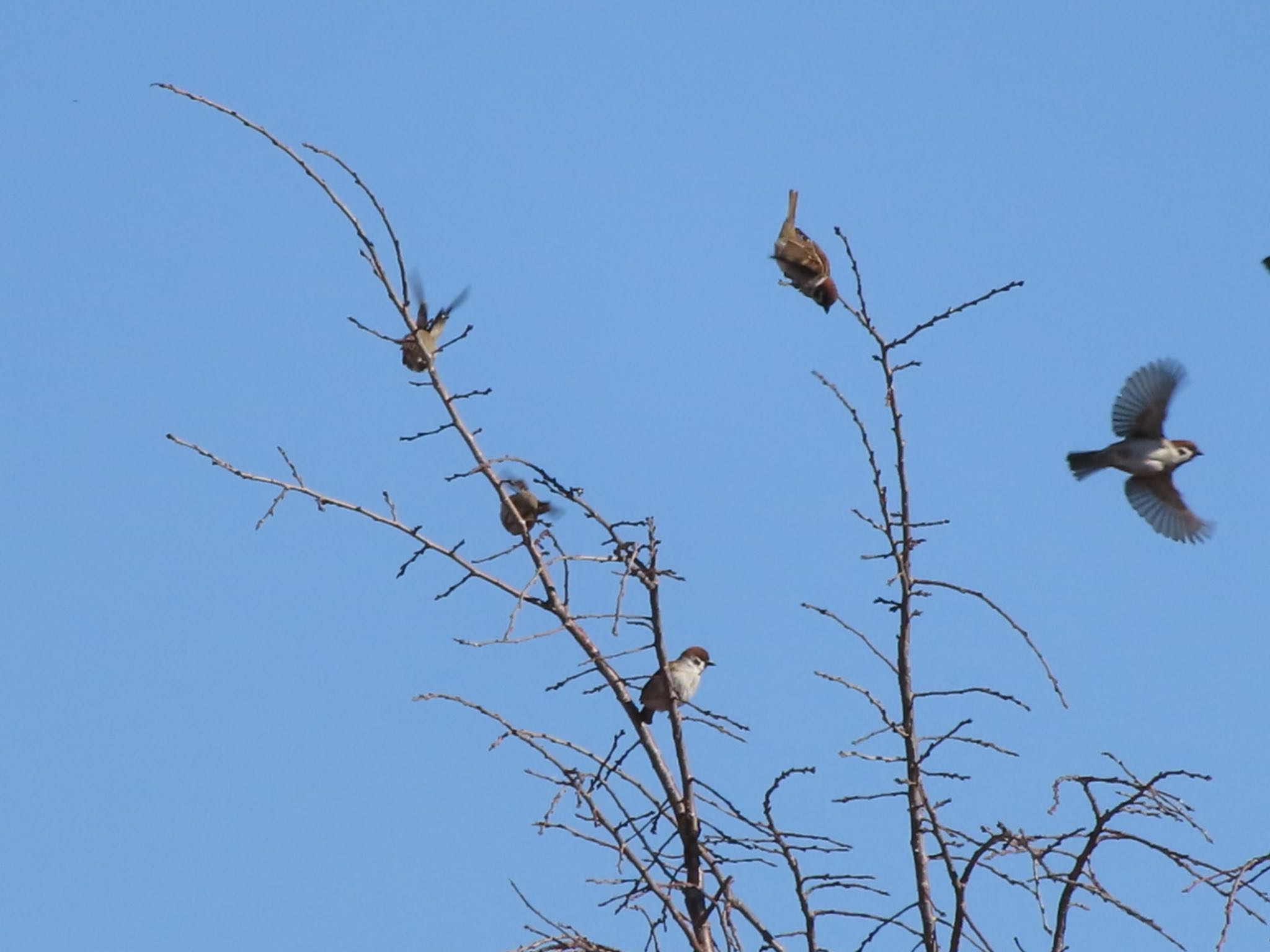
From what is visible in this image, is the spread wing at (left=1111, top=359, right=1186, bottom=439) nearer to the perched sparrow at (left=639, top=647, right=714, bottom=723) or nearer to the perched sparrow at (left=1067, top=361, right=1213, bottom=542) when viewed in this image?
the perched sparrow at (left=1067, top=361, right=1213, bottom=542)

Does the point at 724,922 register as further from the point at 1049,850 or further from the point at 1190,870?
A: the point at 1190,870

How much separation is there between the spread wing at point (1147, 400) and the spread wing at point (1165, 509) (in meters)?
0.27

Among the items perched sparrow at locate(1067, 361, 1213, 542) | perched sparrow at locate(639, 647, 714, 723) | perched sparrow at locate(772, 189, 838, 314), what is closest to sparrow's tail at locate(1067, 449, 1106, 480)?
perched sparrow at locate(1067, 361, 1213, 542)

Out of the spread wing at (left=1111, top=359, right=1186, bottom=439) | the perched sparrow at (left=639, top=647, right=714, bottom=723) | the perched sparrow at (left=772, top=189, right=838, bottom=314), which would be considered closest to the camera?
the perched sparrow at (left=639, top=647, right=714, bottom=723)

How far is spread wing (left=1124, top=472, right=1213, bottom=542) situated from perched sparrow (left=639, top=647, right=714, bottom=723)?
2385mm

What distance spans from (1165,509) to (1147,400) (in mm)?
609

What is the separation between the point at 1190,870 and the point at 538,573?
5.10 feet

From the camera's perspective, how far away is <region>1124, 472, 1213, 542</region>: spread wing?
7.65 meters

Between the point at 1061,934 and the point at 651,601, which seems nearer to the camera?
the point at 1061,934

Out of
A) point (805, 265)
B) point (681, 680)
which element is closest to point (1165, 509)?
point (805, 265)

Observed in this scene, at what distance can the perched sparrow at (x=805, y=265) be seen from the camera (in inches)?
313

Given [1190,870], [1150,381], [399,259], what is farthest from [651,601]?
[1150,381]

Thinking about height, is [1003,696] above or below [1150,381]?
below

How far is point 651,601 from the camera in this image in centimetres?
382
